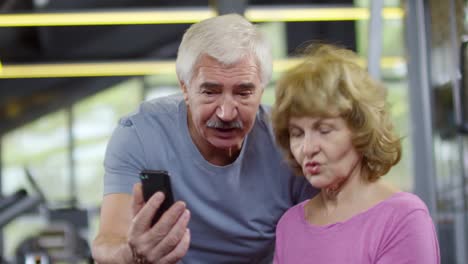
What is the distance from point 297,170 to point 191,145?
30cm

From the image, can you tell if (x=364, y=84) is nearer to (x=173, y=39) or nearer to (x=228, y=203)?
(x=228, y=203)

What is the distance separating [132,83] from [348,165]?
6878mm

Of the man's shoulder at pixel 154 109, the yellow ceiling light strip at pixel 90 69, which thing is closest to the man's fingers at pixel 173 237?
the man's shoulder at pixel 154 109

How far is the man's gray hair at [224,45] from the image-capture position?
1.80m

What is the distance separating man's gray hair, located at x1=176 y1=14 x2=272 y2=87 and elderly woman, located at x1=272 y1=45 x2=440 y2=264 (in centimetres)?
15

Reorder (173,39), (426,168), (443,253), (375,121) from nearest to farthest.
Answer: (375,121)
(443,253)
(426,168)
(173,39)

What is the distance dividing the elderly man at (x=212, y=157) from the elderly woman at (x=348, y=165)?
150 mm

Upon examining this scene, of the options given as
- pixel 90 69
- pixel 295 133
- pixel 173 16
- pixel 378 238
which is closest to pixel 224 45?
pixel 295 133

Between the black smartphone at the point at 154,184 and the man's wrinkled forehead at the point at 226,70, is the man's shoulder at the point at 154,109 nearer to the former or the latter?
the man's wrinkled forehead at the point at 226,70

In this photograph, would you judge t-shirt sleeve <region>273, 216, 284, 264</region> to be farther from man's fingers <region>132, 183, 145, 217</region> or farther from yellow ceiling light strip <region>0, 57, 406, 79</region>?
yellow ceiling light strip <region>0, 57, 406, 79</region>

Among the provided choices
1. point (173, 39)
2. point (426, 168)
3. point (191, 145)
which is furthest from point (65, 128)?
point (191, 145)

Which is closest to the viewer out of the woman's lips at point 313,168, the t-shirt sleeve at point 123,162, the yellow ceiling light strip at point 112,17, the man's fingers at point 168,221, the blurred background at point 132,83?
the man's fingers at point 168,221

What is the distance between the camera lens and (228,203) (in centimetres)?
198

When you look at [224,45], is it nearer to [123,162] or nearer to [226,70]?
[226,70]
